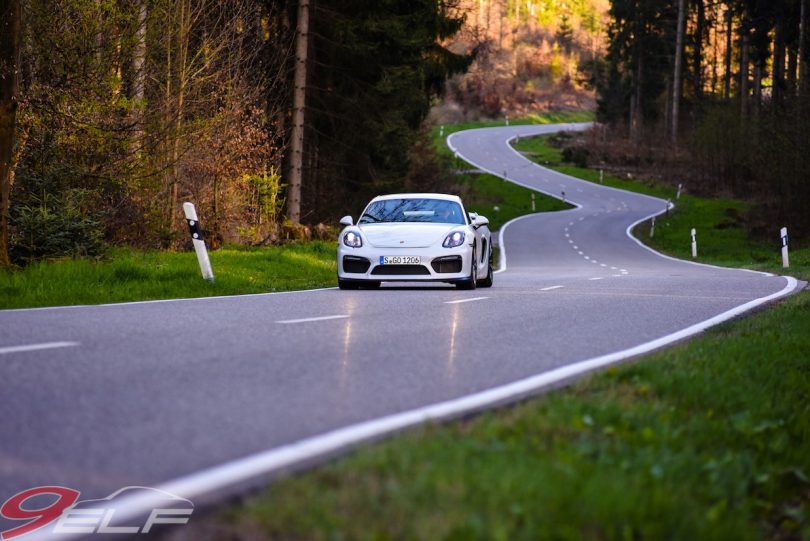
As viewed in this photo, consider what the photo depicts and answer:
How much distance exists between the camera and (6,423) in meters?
5.16

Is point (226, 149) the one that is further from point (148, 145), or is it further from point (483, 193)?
point (483, 193)

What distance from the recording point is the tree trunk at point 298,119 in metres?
30.4

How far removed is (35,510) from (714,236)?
47229 millimetres

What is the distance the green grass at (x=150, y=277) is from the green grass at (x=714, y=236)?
11272 millimetres

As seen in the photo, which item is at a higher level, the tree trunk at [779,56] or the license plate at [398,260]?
the tree trunk at [779,56]

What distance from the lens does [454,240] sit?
16344 millimetres

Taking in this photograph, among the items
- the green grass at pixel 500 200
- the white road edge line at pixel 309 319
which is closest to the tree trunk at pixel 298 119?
the white road edge line at pixel 309 319

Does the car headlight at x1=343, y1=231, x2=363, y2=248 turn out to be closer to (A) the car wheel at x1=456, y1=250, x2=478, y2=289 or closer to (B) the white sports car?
(B) the white sports car

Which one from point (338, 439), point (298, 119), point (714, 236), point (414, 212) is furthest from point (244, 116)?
point (714, 236)

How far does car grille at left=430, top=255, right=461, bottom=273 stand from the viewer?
52.9 feet

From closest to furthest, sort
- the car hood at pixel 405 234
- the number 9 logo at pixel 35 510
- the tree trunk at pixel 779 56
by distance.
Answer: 1. the number 9 logo at pixel 35 510
2. the car hood at pixel 405 234
3. the tree trunk at pixel 779 56

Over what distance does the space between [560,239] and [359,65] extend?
17.0 meters

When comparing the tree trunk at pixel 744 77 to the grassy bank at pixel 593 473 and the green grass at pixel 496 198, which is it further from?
the grassy bank at pixel 593 473

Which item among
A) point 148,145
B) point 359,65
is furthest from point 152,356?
point 359,65
